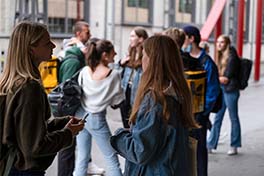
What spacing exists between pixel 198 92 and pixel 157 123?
2142 mm

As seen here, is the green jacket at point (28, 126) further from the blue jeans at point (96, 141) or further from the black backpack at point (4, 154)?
the blue jeans at point (96, 141)

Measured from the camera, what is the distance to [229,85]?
7.30m

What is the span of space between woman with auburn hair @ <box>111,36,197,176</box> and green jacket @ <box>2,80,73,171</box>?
0.53 m

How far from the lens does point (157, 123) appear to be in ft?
10.3

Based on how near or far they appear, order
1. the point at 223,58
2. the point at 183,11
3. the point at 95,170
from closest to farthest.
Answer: the point at 95,170, the point at 223,58, the point at 183,11

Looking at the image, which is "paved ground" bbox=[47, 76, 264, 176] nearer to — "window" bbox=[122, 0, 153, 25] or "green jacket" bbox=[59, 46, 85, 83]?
"green jacket" bbox=[59, 46, 85, 83]

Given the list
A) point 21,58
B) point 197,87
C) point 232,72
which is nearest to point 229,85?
point 232,72

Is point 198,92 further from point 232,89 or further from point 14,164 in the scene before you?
point 14,164

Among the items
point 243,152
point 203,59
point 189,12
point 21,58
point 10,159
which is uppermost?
point 189,12

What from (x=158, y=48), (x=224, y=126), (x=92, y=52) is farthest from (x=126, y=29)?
(x=158, y=48)

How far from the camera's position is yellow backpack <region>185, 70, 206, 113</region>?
511 centimetres

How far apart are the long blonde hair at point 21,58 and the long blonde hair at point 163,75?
671 millimetres

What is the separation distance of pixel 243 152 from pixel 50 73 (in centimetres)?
304

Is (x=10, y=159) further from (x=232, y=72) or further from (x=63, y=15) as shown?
(x=63, y=15)
